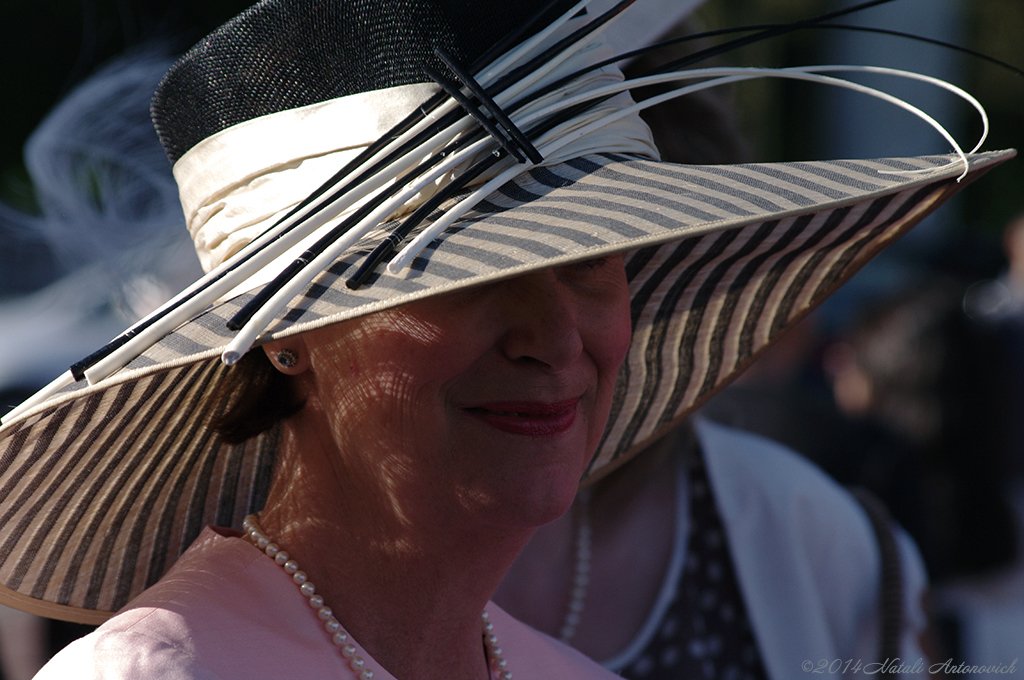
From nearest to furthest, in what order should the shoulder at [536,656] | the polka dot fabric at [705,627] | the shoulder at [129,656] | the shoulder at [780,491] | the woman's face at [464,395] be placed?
the shoulder at [129,656] < the woman's face at [464,395] < the shoulder at [536,656] < the polka dot fabric at [705,627] < the shoulder at [780,491]

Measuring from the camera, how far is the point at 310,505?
5.39 ft

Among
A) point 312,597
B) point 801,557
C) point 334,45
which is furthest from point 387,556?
point 801,557

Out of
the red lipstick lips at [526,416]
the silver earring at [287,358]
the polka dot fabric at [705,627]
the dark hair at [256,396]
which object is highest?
the silver earring at [287,358]

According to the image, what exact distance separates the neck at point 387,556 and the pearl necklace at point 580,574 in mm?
1045

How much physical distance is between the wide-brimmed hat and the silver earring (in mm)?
94

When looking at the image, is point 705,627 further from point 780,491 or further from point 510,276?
point 510,276

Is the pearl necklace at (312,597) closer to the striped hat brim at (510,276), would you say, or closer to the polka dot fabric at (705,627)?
the striped hat brim at (510,276)

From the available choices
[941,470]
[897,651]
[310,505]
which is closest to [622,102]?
[310,505]

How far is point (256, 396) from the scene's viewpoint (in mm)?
1683

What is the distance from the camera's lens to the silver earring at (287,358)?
1596 mm

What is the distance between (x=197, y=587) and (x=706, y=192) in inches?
36.5

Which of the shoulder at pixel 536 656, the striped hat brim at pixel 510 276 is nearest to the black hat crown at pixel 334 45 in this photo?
the striped hat brim at pixel 510 276

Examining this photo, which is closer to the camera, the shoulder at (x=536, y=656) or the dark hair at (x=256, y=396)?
the dark hair at (x=256, y=396)

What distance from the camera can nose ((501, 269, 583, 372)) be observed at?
60.1 inches
